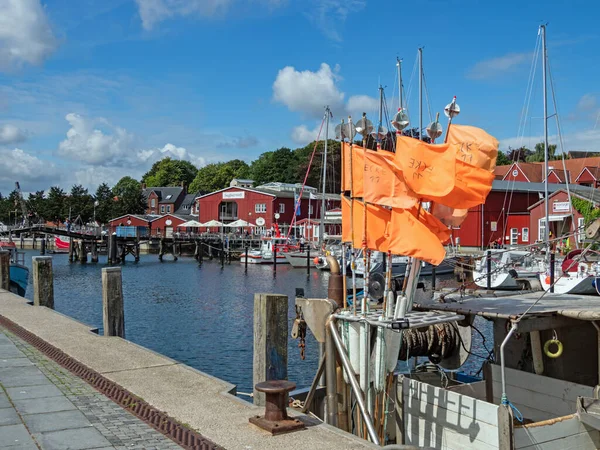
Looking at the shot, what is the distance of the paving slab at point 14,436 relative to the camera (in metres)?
6.66

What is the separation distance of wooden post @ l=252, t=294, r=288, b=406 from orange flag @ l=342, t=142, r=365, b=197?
1.91m

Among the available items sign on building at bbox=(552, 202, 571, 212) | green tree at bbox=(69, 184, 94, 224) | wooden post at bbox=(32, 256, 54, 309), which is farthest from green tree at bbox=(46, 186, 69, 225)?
wooden post at bbox=(32, 256, 54, 309)

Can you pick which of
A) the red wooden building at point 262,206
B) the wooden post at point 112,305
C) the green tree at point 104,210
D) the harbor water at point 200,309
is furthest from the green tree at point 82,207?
the wooden post at point 112,305

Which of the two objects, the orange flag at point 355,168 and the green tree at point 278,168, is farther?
the green tree at point 278,168

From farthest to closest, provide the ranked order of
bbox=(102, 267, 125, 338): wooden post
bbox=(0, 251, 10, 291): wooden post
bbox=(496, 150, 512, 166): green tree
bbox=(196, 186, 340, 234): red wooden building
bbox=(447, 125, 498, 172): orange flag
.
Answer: bbox=(496, 150, 512, 166): green tree < bbox=(196, 186, 340, 234): red wooden building < bbox=(0, 251, 10, 291): wooden post < bbox=(102, 267, 125, 338): wooden post < bbox=(447, 125, 498, 172): orange flag

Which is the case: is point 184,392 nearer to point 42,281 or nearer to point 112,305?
point 112,305

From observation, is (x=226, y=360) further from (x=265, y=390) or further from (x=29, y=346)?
(x=265, y=390)

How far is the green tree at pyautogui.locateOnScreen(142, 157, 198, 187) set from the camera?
5468 inches

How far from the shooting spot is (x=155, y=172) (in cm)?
14875

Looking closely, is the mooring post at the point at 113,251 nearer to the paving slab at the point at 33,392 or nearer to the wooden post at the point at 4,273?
the wooden post at the point at 4,273

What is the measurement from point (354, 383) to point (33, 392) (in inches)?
179

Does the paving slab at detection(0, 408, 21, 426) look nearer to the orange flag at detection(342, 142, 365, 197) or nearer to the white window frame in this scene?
the orange flag at detection(342, 142, 365, 197)

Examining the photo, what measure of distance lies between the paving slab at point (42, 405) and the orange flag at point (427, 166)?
211 inches

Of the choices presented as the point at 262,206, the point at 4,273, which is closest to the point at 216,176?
the point at 262,206
